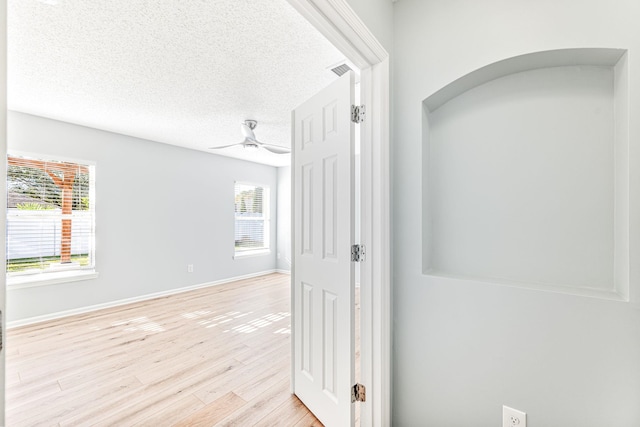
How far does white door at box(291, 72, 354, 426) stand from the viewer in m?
1.53

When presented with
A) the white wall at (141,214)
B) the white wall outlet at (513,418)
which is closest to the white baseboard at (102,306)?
the white wall at (141,214)

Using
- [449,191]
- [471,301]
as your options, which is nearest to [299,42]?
[449,191]

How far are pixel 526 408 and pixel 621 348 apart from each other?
44 centimetres

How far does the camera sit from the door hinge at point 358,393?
1.53 meters

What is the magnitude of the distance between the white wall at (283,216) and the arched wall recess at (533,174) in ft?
17.0

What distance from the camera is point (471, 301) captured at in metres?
1.36

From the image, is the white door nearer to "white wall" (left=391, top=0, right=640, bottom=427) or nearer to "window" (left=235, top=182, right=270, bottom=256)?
"white wall" (left=391, top=0, right=640, bottom=427)

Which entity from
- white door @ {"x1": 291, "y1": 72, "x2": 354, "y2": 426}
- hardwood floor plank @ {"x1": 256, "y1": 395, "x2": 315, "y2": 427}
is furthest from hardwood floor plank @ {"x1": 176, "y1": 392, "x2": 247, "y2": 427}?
white door @ {"x1": 291, "y1": 72, "x2": 354, "y2": 426}

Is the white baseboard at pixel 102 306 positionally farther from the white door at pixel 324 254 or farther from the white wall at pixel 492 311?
the white wall at pixel 492 311

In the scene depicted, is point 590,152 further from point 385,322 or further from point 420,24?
point 385,322

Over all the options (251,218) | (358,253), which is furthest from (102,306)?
(358,253)

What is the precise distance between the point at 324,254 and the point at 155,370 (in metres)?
1.88

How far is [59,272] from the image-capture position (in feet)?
12.3

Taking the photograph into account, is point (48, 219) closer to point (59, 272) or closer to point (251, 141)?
point (59, 272)
